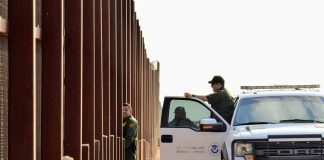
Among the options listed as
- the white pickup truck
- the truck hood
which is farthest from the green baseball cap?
the truck hood

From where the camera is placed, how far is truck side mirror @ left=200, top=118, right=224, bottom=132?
35.6ft

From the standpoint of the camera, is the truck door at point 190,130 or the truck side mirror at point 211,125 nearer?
the truck side mirror at point 211,125

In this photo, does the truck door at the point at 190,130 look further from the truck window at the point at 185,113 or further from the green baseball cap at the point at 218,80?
the green baseball cap at the point at 218,80

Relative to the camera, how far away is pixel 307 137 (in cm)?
998

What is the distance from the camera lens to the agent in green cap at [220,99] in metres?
12.1

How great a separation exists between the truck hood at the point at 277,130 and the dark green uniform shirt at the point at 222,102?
1402 millimetres

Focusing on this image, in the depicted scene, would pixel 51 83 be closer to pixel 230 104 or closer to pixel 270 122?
pixel 270 122

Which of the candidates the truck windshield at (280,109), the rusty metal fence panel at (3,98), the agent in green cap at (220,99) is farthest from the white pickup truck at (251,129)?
the rusty metal fence panel at (3,98)

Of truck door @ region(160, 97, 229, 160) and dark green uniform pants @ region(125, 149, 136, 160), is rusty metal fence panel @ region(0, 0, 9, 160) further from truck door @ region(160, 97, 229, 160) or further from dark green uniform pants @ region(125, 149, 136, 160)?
dark green uniform pants @ region(125, 149, 136, 160)

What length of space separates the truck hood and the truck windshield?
0.30m

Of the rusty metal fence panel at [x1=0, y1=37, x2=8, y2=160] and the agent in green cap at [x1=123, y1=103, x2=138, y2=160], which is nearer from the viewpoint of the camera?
the rusty metal fence panel at [x1=0, y1=37, x2=8, y2=160]

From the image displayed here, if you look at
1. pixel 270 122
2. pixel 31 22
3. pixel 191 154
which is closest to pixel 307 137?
pixel 270 122

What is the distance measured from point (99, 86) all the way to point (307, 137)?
3.43 meters

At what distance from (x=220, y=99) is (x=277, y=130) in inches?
81.8
